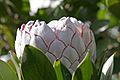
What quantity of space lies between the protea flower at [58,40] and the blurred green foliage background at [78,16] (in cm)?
76

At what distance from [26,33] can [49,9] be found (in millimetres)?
Answer: 1041

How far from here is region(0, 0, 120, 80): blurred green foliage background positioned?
2.14m

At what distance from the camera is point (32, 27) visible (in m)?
1.23

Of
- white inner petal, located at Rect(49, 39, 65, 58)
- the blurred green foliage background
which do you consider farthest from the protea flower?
the blurred green foliage background

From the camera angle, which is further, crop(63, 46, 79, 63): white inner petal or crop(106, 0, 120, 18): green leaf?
crop(106, 0, 120, 18): green leaf

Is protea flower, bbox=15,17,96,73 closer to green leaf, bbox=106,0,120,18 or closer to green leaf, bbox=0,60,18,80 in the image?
green leaf, bbox=0,60,18,80

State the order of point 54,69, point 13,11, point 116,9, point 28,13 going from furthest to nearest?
point 13,11 → point 28,13 → point 116,9 → point 54,69

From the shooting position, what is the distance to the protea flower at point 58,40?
1.21 meters

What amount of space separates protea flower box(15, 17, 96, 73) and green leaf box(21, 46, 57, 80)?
0.05 m

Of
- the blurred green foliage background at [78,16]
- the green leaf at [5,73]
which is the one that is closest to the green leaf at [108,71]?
the green leaf at [5,73]

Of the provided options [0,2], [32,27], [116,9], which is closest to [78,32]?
[32,27]

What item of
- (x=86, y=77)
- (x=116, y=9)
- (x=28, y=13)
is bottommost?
(x=86, y=77)

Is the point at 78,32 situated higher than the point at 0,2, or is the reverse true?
the point at 0,2

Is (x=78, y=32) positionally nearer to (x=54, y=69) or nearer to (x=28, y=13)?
(x=54, y=69)
